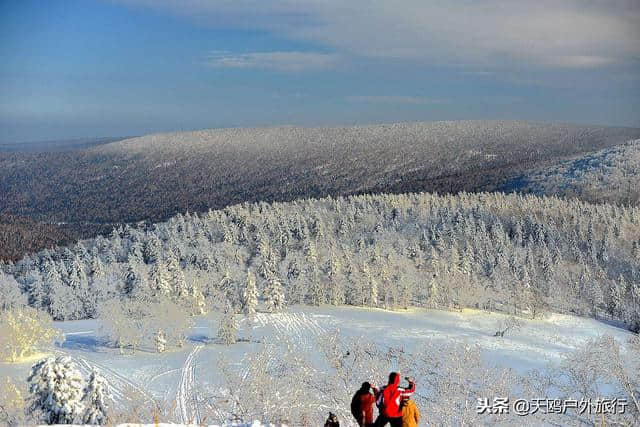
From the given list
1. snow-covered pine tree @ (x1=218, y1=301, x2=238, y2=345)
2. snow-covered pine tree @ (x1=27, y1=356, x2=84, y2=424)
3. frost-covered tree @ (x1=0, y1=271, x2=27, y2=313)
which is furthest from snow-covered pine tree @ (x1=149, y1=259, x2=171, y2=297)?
snow-covered pine tree @ (x1=27, y1=356, x2=84, y2=424)

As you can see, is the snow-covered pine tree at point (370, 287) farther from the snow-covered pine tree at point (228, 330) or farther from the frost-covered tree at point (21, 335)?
the frost-covered tree at point (21, 335)

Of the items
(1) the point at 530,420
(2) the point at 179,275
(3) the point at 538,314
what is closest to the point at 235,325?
(2) the point at 179,275

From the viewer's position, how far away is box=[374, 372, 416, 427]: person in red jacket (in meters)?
13.2

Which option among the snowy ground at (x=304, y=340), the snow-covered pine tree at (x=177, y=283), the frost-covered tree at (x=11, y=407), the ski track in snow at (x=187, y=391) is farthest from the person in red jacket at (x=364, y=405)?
the snow-covered pine tree at (x=177, y=283)

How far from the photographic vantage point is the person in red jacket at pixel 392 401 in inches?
519

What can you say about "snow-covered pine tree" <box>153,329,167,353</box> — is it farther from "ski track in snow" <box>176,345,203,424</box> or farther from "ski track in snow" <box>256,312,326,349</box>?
"ski track in snow" <box>256,312,326,349</box>

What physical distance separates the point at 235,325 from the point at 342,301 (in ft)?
101

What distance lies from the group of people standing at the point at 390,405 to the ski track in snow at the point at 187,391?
24232 millimetres

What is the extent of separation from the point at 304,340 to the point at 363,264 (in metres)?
27.8

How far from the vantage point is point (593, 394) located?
3316cm

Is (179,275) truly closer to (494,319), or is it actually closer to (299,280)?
(299,280)

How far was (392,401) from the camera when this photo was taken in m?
13.2

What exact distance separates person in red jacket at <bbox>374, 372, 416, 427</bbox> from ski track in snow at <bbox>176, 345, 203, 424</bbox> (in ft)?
81.0

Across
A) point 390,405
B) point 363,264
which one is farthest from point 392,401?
point 363,264
